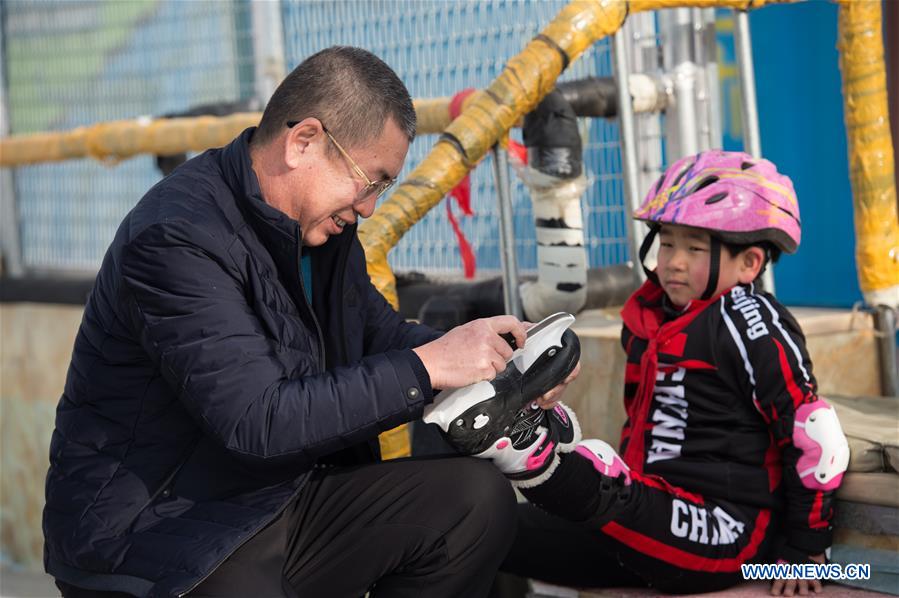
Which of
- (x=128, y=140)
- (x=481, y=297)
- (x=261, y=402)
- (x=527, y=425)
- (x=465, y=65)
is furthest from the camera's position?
(x=128, y=140)

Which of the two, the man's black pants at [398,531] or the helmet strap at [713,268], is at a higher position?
the helmet strap at [713,268]

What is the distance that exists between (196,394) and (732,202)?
4.75ft

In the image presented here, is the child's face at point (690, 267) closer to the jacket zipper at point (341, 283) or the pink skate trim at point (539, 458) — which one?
the pink skate trim at point (539, 458)

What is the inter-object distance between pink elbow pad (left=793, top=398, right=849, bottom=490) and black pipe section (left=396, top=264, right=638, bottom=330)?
54.0 inches

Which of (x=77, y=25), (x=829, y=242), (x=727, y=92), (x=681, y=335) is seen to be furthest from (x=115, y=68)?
(x=681, y=335)

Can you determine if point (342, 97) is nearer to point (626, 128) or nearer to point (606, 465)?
point (606, 465)

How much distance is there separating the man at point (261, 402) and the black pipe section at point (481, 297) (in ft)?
5.08

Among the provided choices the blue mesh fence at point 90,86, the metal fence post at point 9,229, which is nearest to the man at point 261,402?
the blue mesh fence at point 90,86

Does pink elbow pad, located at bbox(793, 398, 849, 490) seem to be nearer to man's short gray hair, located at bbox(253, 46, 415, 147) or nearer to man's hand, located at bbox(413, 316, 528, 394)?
man's hand, located at bbox(413, 316, 528, 394)

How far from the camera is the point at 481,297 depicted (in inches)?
165

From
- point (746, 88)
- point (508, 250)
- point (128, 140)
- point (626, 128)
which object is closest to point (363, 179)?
point (508, 250)

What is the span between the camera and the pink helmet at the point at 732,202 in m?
2.96

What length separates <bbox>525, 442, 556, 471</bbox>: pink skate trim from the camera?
2648 millimetres

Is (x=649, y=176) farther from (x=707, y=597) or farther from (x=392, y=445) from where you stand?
(x=707, y=597)
